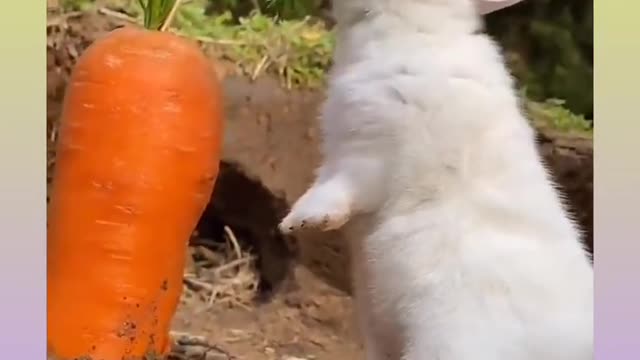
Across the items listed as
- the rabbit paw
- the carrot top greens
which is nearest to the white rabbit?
the rabbit paw

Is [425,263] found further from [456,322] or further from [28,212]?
[28,212]

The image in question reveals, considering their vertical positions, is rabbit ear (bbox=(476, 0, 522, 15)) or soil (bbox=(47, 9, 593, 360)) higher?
rabbit ear (bbox=(476, 0, 522, 15))

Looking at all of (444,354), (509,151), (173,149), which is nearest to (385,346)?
(444,354)

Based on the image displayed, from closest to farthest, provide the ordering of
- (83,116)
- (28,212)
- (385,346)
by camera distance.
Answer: (28,212) < (385,346) < (83,116)

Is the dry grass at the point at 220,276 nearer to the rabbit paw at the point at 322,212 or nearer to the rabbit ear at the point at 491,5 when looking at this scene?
the rabbit paw at the point at 322,212

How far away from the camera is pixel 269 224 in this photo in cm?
163

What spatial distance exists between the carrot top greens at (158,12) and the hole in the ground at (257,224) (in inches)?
8.8

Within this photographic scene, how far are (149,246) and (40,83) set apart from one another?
334 mm

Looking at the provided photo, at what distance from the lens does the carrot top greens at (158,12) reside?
60.9 inches

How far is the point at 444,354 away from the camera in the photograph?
1372 mm

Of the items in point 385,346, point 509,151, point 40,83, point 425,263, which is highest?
point 40,83

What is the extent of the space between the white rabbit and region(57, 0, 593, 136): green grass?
0.10 m

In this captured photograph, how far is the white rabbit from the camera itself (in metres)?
1.38

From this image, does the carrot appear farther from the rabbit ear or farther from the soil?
the rabbit ear
